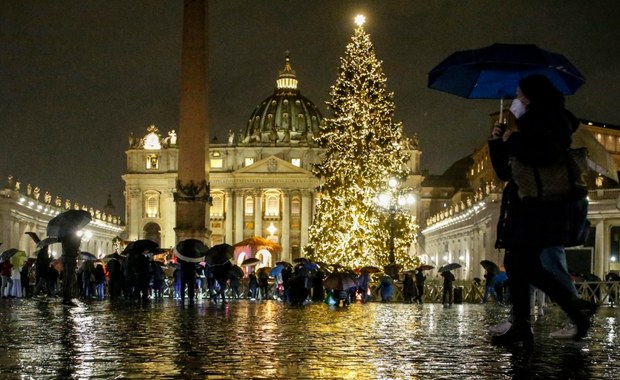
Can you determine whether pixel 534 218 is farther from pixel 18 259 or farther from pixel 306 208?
pixel 306 208

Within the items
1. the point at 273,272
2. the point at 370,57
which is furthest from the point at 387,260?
the point at 370,57

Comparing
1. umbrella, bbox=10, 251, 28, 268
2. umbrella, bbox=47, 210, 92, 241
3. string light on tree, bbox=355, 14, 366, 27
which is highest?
string light on tree, bbox=355, 14, 366, 27

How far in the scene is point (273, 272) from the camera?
3431cm

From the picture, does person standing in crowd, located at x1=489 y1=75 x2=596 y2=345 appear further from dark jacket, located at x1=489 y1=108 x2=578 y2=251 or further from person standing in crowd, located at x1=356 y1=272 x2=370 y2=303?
person standing in crowd, located at x1=356 y1=272 x2=370 y2=303

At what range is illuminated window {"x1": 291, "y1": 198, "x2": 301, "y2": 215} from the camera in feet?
363

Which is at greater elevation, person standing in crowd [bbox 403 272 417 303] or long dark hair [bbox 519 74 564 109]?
long dark hair [bbox 519 74 564 109]

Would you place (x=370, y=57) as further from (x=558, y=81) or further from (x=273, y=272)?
(x=558, y=81)

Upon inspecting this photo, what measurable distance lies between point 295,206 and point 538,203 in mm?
103850

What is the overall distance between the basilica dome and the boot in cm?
11485

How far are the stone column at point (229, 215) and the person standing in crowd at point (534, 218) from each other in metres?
102

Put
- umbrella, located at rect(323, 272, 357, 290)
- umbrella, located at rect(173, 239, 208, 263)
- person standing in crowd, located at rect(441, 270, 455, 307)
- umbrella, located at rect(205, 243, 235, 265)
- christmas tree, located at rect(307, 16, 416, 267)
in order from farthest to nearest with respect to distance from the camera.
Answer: christmas tree, located at rect(307, 16, 416, 267), person standing in crowd, located at rect(441, 270, 455, 307), umbrella, located at rect(205, 243, 235, 265), umbrella, located at rect(323, 272, 357, 290), umbrella, located at rect(173, 239, 208, 263)

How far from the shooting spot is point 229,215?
10931 centimetres

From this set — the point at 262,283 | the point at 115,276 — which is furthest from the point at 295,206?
the point at 115,276

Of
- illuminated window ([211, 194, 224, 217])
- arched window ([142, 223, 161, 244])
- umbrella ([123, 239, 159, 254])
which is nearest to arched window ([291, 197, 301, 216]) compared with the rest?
illuminated window ([211, 194, 224, 217])
